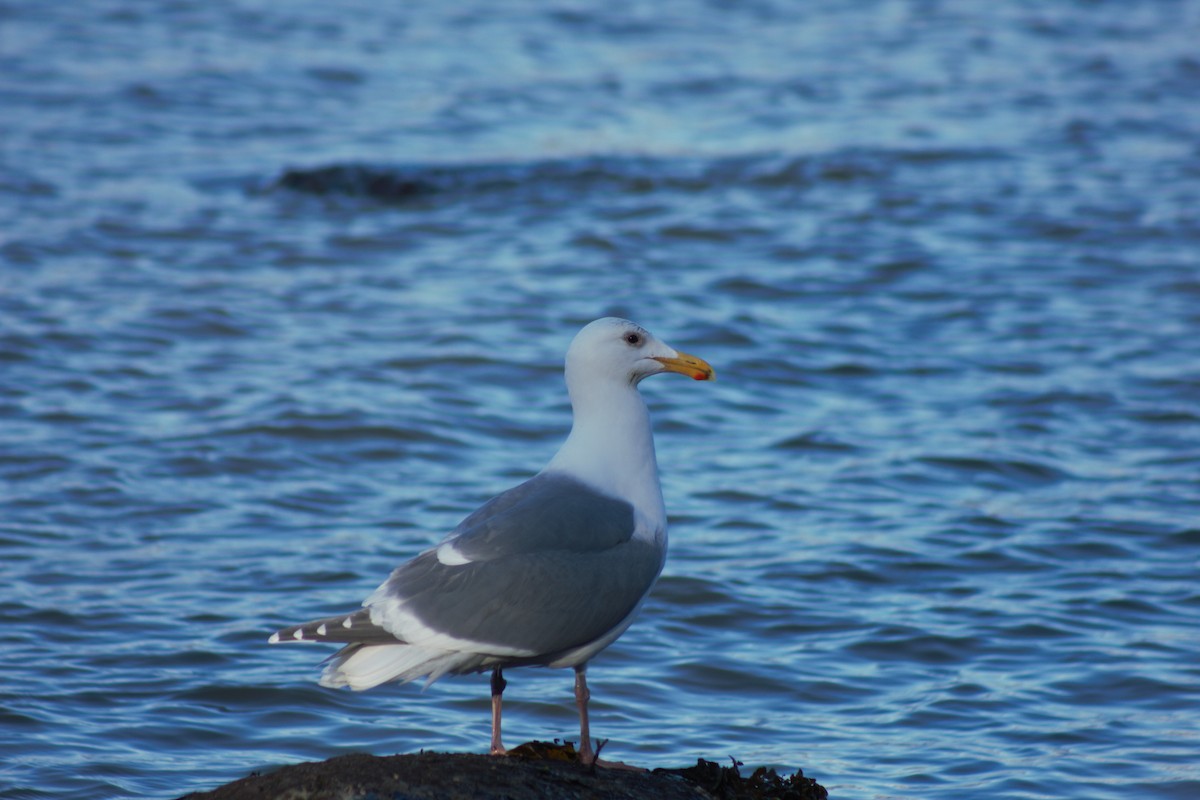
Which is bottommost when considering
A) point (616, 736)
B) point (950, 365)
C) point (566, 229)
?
point (616, 736)

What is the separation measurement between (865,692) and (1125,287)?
19.3ft

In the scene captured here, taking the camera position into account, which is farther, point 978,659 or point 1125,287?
point 1125,287

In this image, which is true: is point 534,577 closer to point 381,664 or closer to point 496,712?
point 496,712

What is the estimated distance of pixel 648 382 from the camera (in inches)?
389

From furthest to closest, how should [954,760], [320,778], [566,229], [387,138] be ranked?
[387,138], [566,229], [954,760], [320,778]

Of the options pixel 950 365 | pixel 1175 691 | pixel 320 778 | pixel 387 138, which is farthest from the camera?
pixel 387 138

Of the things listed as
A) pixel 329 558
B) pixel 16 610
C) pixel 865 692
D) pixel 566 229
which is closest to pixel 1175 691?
pixel 865 692

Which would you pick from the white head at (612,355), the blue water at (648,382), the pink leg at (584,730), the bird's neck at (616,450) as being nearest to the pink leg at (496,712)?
the pink leg at (584,730)

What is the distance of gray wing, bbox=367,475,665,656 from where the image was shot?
4203mm

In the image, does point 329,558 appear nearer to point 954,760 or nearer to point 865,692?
point 865,692

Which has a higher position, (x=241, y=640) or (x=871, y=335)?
(x=871, y=335)

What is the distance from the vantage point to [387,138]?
1438 cm

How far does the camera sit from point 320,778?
3.94 metres

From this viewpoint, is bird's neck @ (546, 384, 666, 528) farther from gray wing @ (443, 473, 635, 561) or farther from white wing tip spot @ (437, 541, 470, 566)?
white wing tip spot @ (437, 541, 470, 566)
